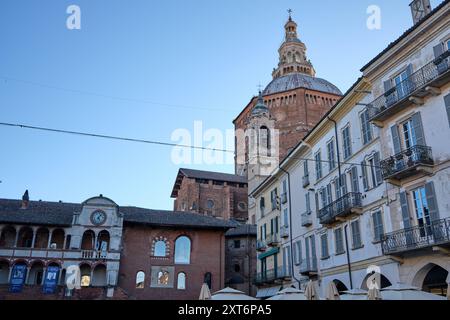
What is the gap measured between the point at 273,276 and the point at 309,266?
7.65 metres

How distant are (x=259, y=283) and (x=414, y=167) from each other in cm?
2507

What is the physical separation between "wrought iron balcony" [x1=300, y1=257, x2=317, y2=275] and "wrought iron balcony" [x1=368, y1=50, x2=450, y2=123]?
12.0 metres

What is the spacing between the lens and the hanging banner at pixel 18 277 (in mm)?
33500

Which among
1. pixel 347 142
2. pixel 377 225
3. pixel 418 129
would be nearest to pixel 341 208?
pixel 377 225

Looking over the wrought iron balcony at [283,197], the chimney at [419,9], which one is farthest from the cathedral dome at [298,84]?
the chimney at [419,9]

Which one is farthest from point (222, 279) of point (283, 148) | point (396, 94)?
point (283, 148)

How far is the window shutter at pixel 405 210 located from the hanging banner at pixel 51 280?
28.3 meters

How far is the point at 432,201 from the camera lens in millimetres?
16969

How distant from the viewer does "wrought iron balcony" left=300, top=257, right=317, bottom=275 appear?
28188 millimetres

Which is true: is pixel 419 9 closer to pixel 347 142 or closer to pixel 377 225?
pixel 347 142

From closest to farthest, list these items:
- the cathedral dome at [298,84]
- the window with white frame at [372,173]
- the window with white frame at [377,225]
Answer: the window with white frame at [377,225] → the window with white frame at [372,173] → the cathedral dome at [298,84]

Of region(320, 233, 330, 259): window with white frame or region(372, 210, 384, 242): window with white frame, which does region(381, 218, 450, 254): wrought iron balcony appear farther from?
region(320, 233, 330, 259): window with white frame

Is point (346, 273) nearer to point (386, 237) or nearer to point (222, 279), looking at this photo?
point (386, 237)

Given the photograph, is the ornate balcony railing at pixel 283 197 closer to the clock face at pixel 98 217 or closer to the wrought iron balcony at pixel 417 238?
the wrought iron balcony at pixel 417 238
